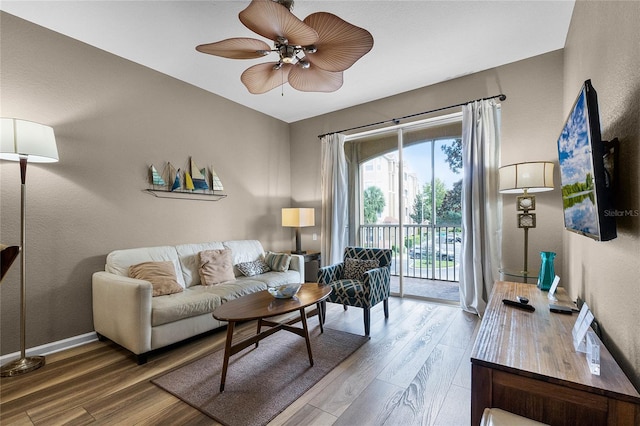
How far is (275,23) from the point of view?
5.33 feet

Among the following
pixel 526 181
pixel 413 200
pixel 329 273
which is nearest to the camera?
pixel 526 181

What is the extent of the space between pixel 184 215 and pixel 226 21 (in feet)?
7.21

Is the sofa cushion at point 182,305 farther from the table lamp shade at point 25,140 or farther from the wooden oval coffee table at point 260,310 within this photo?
the table lamp shade at point 25,140

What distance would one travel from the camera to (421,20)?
2.42 meters

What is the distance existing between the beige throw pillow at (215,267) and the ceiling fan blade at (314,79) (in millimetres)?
2116

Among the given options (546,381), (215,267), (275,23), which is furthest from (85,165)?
(546,381)

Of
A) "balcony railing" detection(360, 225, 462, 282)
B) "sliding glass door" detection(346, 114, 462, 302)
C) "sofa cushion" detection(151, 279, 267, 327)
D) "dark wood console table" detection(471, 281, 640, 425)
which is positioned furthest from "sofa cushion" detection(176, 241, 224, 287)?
"dark wood console table" detection(471, 281, 640, 425)

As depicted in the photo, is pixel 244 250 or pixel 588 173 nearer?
pixel 588 173

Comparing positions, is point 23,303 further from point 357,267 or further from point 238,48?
point 357,267

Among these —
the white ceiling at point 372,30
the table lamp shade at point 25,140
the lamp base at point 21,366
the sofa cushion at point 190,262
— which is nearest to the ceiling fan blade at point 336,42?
the white ceiling at point 372,30

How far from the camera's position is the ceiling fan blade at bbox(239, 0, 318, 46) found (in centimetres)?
149

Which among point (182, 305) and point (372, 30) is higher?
point (372, 30)

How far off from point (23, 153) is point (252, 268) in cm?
232

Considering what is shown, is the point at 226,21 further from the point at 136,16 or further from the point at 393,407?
the point at 393,407
